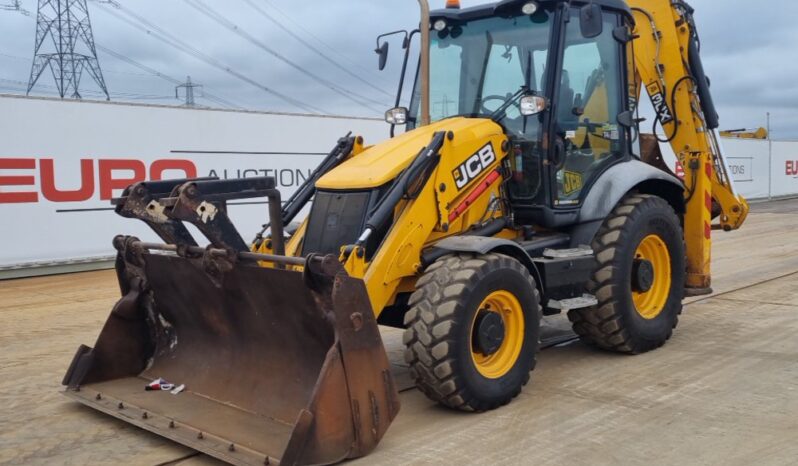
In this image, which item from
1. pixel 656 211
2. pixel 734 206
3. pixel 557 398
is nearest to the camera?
pixel 557 398

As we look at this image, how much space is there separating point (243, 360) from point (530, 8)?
3.24 meters

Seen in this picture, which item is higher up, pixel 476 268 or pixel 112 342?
pixel 476 268

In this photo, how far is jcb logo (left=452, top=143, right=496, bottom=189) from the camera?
541 centimetres

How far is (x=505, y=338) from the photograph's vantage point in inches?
199

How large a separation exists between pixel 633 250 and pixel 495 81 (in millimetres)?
1642

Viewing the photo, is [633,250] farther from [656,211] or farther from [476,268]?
[476,268]

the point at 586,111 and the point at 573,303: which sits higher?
the point at 586,111

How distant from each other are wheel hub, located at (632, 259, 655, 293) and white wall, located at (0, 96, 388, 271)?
28.4ft

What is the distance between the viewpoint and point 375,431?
415 cm

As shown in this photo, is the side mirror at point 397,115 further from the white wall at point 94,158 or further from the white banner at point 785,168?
the white banner at point 785,168

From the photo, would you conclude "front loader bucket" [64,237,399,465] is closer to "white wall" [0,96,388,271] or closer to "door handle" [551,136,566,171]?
"door handle" [551,136,566,171]

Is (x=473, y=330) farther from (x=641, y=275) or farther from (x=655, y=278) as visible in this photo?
(x=655, y=278)

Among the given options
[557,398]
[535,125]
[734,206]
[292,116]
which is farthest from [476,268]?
[292,116]

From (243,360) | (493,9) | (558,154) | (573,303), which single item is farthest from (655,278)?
(243,360)
